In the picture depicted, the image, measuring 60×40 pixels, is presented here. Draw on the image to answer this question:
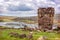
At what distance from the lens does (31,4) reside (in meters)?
3.66

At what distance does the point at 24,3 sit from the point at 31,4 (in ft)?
0.53

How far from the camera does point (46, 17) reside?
3.62 meters

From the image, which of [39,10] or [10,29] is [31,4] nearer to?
[39,10]

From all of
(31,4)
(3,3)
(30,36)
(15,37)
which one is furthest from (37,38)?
(3,3)

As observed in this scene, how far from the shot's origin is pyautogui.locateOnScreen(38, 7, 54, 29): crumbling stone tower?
11.9 ft

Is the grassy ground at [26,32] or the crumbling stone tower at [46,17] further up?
the crumbling stone tower at [46,17]

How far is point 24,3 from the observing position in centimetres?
366

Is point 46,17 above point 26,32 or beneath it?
above

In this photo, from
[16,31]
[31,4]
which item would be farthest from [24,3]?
[16,31]

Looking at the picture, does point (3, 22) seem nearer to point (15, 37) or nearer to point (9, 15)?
point (9, 15)

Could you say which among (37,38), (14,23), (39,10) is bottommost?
(37,38)

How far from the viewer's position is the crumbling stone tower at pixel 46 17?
3613 millimetres

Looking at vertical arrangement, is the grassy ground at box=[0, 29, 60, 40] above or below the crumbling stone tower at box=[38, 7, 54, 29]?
below

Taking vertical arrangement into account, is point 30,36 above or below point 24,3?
below
